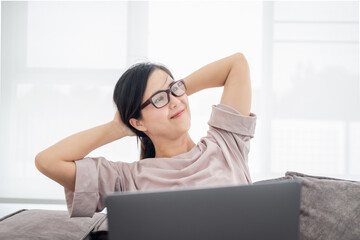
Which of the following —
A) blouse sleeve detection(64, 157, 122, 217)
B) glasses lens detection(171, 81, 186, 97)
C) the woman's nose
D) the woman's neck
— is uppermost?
glasses lens detection(171, 81, 186, 97)

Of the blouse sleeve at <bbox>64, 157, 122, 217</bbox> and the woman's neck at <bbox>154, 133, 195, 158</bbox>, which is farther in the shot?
the woman's neck at <bbox>154, 133, 195, 158</bbox>

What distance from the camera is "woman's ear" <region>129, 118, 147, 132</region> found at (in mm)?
1331

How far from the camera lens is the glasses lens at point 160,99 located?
1.26m

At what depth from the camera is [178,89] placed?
51.1 inches

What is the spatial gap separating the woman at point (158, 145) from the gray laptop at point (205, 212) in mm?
567

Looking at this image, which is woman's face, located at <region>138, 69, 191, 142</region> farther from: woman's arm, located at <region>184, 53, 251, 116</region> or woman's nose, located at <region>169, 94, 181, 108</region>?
woman's arm, located at <region>184, 53, 251, 116</region>

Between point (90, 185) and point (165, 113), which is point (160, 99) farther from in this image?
point (90, 185)

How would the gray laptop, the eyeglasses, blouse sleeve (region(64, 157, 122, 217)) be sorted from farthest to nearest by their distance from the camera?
the eyeglasses
blouse sleeve (region(64, 157, 122, 217))
the gray laptop

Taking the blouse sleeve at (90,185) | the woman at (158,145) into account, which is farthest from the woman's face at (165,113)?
the blouse sleeve at (90,185)

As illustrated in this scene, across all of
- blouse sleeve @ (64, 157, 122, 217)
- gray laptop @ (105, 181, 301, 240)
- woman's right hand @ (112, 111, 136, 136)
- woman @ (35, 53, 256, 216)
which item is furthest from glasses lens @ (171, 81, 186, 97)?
gray laptop @ (105, 181, 301, 240)

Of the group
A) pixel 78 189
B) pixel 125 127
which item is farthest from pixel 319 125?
pixel 78 189

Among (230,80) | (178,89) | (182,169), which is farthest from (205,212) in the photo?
(230,80)

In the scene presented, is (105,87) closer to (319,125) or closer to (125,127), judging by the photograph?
(125,127)

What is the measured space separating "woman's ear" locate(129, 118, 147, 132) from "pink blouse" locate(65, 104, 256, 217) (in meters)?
0.14
